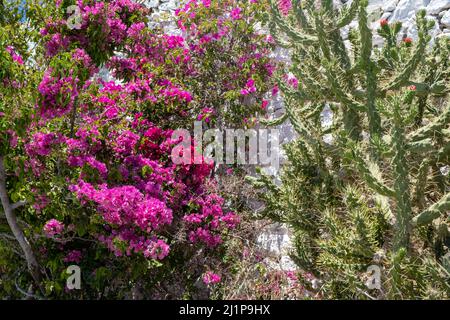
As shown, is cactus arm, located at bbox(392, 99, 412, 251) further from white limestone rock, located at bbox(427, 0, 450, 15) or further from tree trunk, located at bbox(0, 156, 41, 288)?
white limestone rock, located at bbox(427, 0, 450, 15)

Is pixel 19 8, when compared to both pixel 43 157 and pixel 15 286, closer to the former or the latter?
pixel 43 157

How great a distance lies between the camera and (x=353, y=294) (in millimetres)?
4441

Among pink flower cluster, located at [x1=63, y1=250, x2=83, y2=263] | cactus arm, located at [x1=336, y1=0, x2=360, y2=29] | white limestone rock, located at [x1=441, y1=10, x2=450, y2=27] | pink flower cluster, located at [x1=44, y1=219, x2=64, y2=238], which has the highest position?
white limestone rock, located at [x1=441, y1=10, x2=450, y2=27]

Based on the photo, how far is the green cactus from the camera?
12.6 feet

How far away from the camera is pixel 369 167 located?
4000mm

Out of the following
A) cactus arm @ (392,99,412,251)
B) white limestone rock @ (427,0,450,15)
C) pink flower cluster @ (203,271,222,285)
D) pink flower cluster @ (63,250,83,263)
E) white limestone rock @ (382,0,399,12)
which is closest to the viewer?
cactus arm @ (392,99,412,251)

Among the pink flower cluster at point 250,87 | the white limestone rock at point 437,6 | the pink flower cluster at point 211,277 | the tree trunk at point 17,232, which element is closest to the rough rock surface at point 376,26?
the white limestone rock at point 437,6

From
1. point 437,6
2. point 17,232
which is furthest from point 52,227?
point 437,6

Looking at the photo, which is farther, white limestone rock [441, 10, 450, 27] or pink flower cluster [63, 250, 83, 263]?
white limestone rock [441, 10, 450, 27]

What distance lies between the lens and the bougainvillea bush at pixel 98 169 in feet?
14.7

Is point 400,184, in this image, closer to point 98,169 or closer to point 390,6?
point 98,169

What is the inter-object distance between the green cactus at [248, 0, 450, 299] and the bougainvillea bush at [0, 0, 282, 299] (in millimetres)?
1109

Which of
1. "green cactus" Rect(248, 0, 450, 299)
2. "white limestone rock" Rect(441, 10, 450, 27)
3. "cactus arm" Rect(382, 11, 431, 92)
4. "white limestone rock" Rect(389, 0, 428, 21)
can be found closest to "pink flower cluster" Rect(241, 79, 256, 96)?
"green cactus" Rect(248, 0, 450, 299)

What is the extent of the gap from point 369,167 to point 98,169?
8.07 feet
